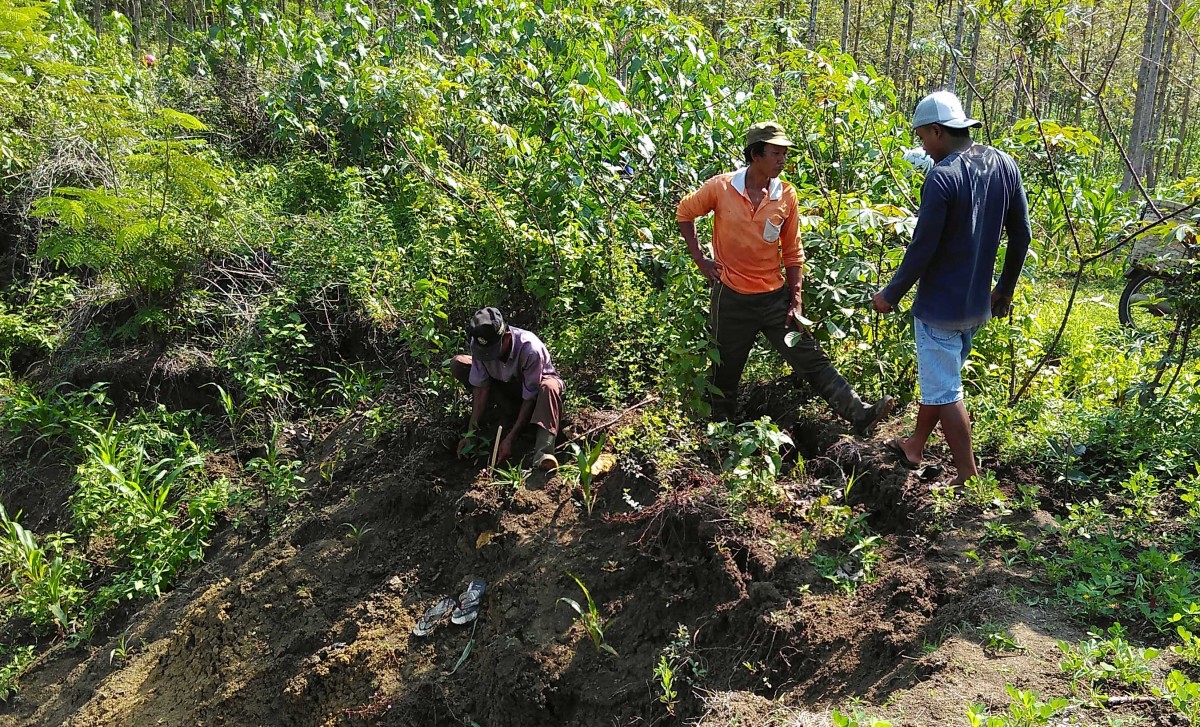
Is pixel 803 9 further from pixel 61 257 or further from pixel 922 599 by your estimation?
pixel 922 599

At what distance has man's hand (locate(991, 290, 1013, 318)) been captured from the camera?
3.50 metres

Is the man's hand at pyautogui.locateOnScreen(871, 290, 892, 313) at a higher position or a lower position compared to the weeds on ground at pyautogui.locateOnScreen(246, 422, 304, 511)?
higher

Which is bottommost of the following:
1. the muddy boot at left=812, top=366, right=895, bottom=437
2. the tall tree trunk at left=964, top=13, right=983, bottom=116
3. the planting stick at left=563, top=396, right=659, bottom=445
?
the planting stick at left=563, top=396, right=659, bottom=445

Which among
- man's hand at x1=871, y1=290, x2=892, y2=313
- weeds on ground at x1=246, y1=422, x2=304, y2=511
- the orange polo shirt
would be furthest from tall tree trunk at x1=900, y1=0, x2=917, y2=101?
weeds on ground at x1=246, y1=422, x2=304, y2=511

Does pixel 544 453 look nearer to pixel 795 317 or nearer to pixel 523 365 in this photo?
pixel 523 365

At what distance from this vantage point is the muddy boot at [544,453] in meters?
4.45

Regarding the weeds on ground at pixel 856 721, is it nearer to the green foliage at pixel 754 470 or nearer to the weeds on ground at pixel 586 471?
the green foliage at pixel 754 470

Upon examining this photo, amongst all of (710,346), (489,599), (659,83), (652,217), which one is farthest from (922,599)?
(659,83)

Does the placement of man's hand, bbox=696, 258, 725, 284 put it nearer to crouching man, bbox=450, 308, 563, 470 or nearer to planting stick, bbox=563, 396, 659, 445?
planting stick, bbox=563, 396, 659, 445

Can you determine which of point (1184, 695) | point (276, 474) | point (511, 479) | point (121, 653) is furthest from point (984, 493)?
point (121, 653)

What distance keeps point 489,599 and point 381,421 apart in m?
1.71

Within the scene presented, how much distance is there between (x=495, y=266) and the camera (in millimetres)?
5562

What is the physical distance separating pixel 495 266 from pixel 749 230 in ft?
6.87

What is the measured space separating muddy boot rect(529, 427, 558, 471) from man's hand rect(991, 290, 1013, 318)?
7.26 ft
